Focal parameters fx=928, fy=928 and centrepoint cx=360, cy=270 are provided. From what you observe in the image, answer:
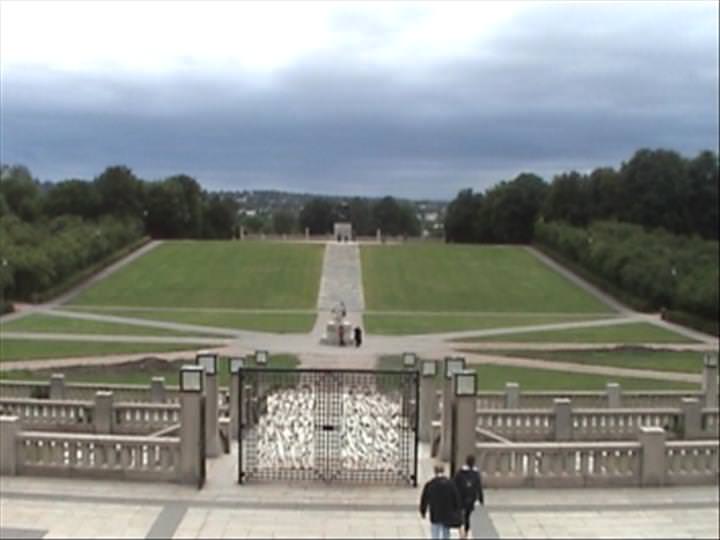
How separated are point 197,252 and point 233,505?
52980 mm

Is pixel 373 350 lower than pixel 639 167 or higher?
lower

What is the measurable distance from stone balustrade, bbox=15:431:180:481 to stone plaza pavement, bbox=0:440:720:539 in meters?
0.18

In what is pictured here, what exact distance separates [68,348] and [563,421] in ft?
64.8

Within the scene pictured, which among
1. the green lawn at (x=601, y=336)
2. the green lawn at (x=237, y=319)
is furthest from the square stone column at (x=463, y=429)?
the green lawn at (x=237, y=319)

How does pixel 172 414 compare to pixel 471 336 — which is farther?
pixel 471 336

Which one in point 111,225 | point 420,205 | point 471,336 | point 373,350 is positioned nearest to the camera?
point 373,350

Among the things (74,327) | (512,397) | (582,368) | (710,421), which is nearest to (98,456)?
(512,397)

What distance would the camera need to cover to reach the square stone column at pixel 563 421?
1424cm

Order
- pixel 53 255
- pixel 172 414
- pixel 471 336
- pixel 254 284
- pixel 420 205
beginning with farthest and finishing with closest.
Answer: pixel 420 205, pixel 254 284, pixel 53 255, pixel 471 336, pixel 172 414

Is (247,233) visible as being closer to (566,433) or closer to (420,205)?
(420,205)

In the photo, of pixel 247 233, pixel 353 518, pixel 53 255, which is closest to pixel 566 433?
pixel 353 518

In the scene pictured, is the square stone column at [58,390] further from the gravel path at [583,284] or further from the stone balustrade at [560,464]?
the gravel path at [583,284]

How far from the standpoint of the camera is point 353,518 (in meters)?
10.1

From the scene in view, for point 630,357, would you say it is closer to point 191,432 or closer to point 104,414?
point 104,414
